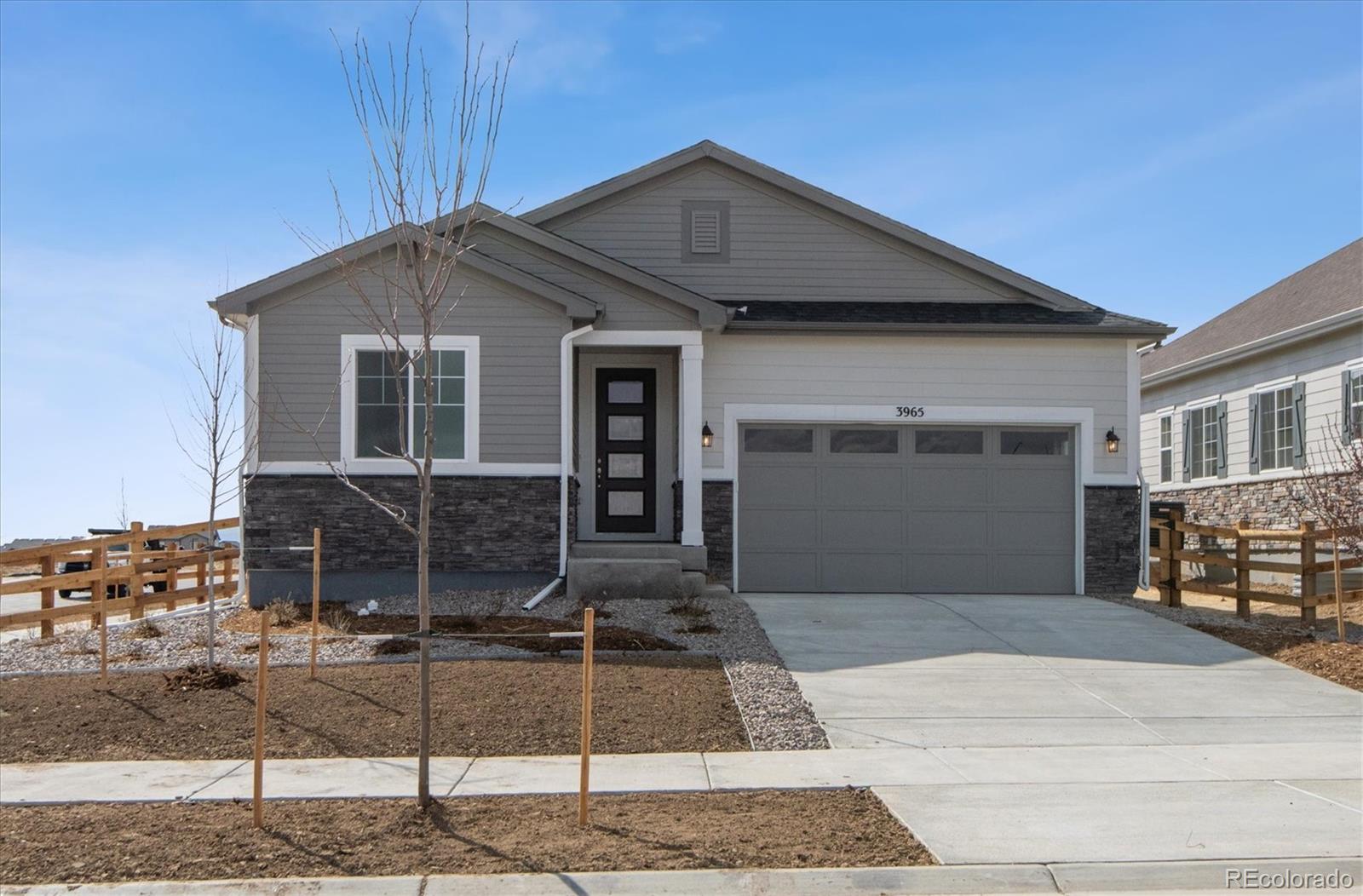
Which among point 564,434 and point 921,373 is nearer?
point 564,434

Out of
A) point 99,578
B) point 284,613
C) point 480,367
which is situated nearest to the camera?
point 99,578

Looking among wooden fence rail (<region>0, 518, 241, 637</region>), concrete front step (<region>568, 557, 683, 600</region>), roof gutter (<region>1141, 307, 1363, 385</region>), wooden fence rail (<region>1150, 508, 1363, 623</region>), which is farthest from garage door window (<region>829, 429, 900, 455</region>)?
wooden fence rail (<region>0, 518, 241, 637</region>)

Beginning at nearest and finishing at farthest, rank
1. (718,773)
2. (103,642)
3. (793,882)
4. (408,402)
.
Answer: (793,882)
(718,773)
(103,642)
(408,402)

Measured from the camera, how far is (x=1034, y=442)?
55.1 ft

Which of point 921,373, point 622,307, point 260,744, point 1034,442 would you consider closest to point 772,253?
point 921,373

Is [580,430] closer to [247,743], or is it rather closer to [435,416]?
[435,416]

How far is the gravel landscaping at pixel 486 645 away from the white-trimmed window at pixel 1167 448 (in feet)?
45.3

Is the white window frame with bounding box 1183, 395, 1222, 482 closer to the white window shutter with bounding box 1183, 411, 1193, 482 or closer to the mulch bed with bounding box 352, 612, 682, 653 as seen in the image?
the white window shutter with bounding box 1183, 411, 1193, 482

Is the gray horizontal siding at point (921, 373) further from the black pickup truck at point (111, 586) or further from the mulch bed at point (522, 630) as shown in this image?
Answer: the black pickup truck at point (111, 586)

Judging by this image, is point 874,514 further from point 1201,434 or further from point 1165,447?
point 1165,447

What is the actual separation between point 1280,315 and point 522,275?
13747mm

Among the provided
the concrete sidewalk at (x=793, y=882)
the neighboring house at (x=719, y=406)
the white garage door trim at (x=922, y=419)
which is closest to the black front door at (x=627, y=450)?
the neighboring house at (x=719, y=406)

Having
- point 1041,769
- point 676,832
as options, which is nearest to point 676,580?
point 1041,769

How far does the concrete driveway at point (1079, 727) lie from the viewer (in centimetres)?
677
